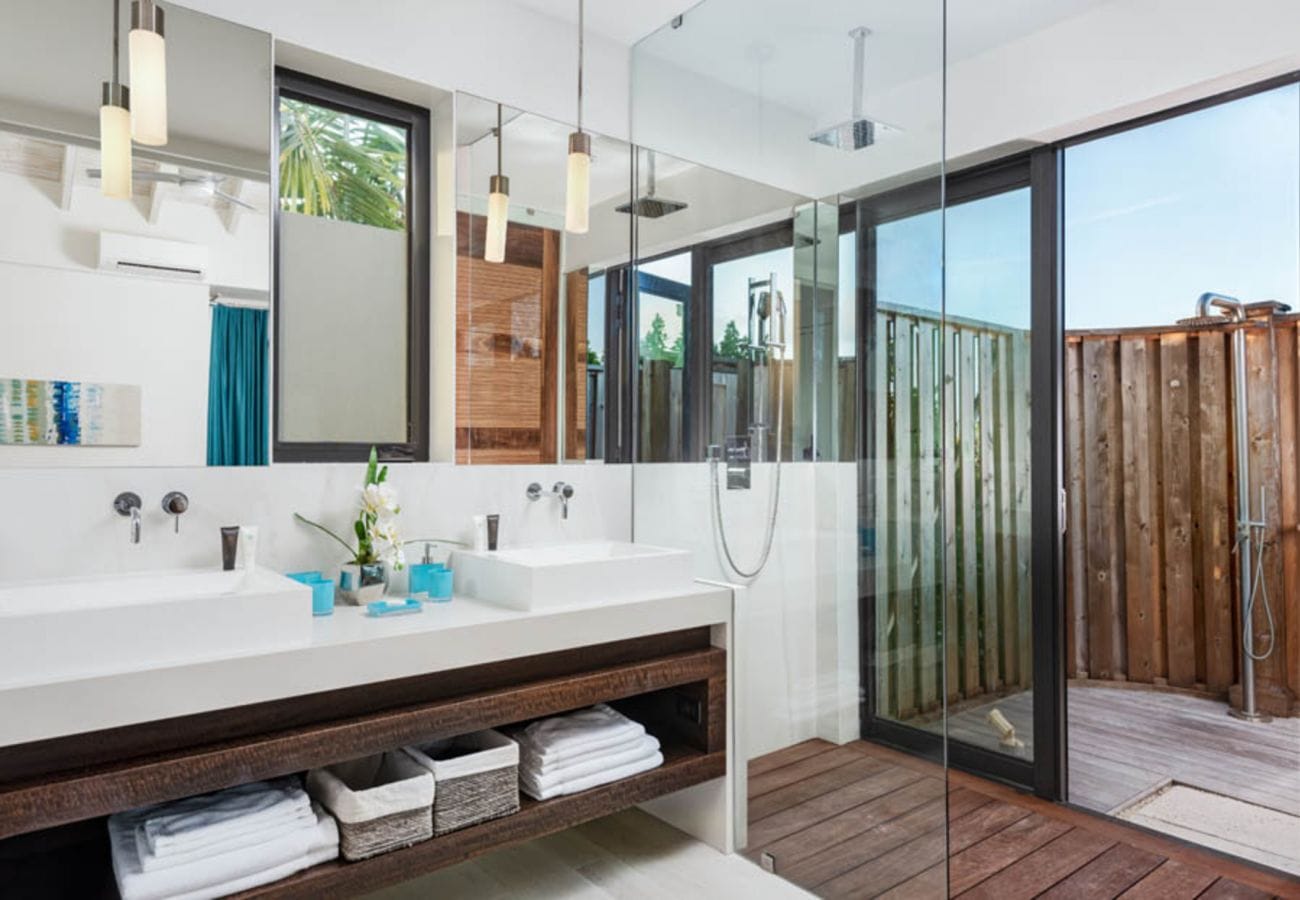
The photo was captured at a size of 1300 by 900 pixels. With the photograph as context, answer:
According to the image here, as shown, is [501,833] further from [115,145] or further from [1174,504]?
[1174,504]

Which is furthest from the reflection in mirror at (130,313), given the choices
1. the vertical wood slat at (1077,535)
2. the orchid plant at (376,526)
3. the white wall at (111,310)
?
the vertical wood slat at (1077,535)

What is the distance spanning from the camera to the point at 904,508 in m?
2.32

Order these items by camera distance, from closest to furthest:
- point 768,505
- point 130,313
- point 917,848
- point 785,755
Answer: point 130,313 < point 917,848 < point 785,755 < point 768,505

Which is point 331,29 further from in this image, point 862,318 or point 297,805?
point 297,805

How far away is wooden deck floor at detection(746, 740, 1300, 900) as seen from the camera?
2182 millimetres

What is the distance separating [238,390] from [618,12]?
1774mm

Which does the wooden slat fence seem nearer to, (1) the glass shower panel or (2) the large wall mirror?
(1) the glass shower panel

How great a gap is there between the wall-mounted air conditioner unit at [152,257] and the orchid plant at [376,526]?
66 cm

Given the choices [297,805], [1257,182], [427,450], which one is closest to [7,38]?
[427,450]

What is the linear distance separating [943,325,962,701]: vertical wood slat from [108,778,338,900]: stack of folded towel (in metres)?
1.78

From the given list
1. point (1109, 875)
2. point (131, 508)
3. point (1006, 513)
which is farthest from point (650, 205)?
point (1109, 875)

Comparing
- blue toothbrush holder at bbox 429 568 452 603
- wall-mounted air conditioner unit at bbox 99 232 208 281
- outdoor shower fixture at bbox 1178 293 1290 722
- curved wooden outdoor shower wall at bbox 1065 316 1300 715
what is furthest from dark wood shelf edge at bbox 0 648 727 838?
outdoor shower fixture at bbox 1178 293 1290 722

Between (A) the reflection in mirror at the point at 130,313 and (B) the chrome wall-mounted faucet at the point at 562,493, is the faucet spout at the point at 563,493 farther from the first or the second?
(A) the reflection in mirror at the point at 130,313

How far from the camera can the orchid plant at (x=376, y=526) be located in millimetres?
2256
